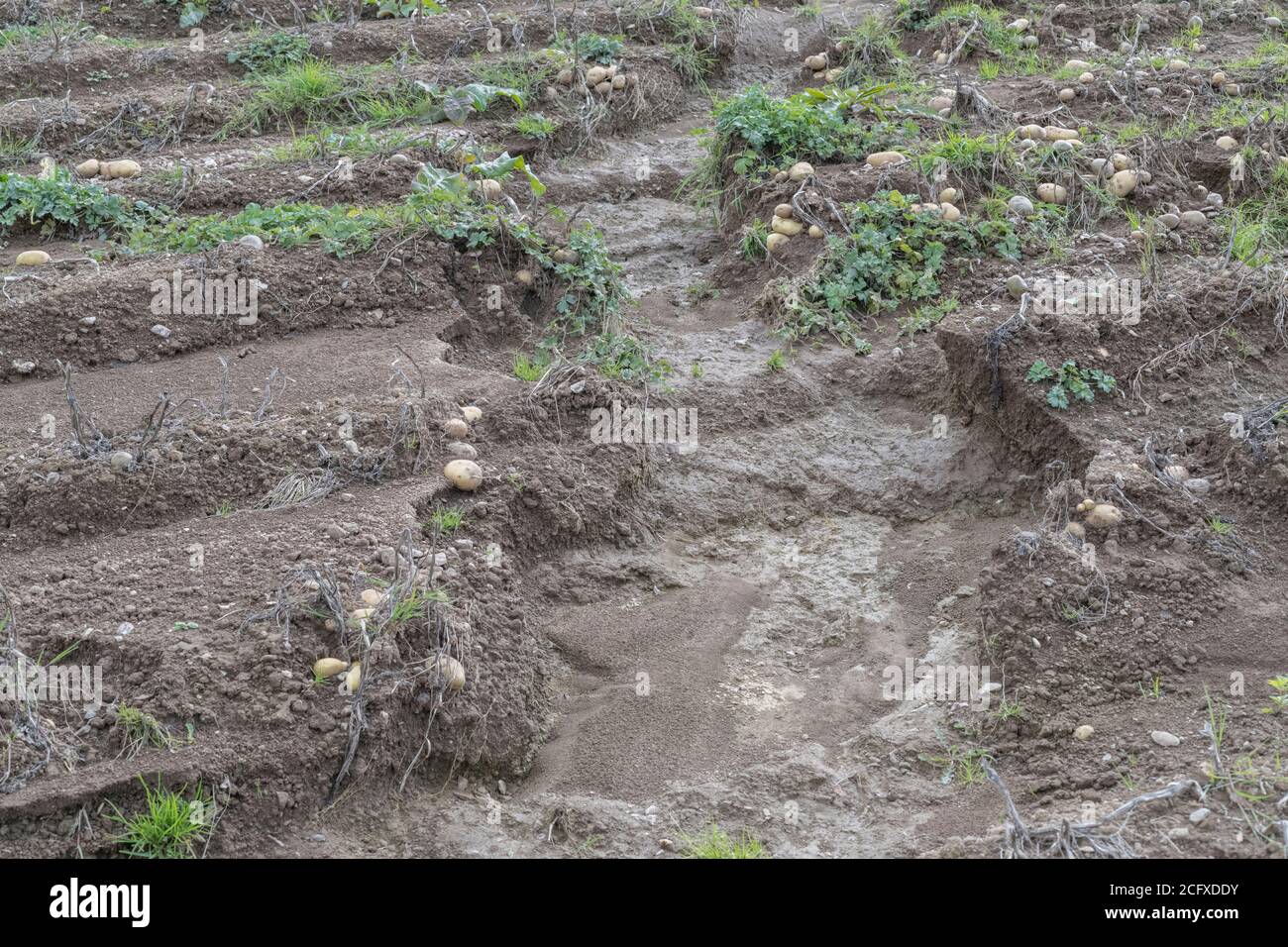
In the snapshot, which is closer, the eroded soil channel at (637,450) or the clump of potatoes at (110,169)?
the eroded soil channel at (637,450)

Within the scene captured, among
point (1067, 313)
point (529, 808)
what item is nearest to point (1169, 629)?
point (1067, 313)

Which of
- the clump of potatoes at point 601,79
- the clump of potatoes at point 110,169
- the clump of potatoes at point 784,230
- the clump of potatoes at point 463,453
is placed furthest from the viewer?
the clump of potatoes at point 601,79

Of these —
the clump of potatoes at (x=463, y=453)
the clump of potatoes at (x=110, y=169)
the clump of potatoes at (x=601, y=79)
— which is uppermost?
the clump of potatoes at (x=601, y=79)

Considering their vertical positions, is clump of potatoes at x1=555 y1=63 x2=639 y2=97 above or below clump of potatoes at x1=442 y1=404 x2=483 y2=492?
above

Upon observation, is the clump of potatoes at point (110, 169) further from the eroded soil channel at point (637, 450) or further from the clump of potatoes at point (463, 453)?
the clump of potatoes at point (463, 453)

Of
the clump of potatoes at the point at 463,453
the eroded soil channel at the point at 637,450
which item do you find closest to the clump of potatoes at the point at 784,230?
the eroded soil channel at the point at 637,450

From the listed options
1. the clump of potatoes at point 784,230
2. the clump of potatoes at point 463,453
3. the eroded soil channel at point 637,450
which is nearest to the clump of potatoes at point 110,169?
the eroded soil channel at point 637,450

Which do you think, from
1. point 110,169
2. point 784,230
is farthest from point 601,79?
→ point 110,169

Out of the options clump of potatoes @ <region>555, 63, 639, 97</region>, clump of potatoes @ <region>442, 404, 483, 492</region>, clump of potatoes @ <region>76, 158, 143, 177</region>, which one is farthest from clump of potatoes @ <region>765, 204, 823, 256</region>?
clump of potatoes @ <region>76, 158, 143, 177</region>

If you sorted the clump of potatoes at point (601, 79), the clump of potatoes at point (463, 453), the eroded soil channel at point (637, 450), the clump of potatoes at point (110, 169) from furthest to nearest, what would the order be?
the clump of potatoes at point (601, 79) < the clump of potatoes at point (110, 169) < the clump of potatoes at point (463, 453) < the eroded soil channel at point (637, 450)

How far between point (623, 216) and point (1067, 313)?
223cm

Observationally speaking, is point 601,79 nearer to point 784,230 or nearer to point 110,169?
point 784,230

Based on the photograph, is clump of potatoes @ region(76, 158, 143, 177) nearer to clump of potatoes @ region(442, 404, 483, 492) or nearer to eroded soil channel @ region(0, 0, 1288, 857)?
eroded soil channel @ region(0, 0, 1288, 857)

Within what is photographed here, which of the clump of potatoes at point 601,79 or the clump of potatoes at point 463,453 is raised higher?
the clump of potatoes at point 601,79
